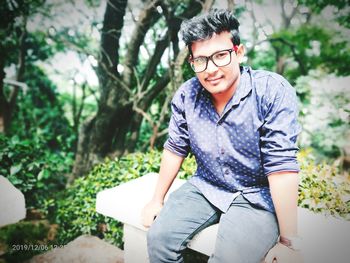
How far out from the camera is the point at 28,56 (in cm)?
651

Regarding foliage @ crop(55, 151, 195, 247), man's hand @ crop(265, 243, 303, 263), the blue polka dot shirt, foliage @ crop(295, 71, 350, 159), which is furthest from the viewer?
foliage @ crop(295, 71, 350, 159)

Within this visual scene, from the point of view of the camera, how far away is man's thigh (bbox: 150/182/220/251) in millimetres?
2104

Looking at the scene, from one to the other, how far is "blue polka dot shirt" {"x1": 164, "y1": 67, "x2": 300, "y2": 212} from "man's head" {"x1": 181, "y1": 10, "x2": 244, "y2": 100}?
17 cm

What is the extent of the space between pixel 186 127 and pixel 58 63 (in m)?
5.05

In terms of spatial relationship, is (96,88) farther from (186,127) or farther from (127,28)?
(186,127)

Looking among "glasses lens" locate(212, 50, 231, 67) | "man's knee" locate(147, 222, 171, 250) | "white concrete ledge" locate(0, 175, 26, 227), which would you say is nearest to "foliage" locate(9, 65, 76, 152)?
"white concrete ledge" locate(0, 175, 26, 227)

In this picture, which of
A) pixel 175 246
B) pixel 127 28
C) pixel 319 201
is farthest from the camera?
pixel 127 28

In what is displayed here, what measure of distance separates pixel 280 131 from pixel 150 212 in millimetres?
1151

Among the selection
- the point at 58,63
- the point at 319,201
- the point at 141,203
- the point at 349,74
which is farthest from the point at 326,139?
the point at 58,63

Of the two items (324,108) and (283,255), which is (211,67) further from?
(324,108)

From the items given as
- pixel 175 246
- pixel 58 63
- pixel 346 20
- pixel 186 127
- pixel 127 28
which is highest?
pixel 346 20

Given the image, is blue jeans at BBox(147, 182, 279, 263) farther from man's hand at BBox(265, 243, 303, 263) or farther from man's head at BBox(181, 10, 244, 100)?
man's head at BBox(181, 10, 244, 100)

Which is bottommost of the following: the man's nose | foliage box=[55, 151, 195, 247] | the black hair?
foliage box=[55, 151, 195, 247]

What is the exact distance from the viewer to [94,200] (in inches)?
147
